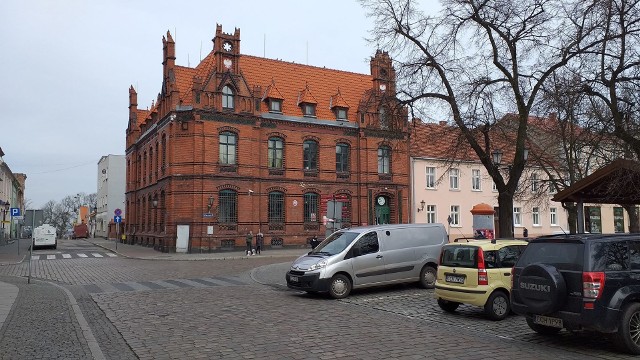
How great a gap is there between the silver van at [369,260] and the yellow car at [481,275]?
134 inches

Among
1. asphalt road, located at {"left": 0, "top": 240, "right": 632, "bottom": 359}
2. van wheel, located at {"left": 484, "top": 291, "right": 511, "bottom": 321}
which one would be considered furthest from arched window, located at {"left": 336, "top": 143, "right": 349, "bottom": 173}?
van wheel, located at {"left": 484, "top": 291, "right": 511, "bottom": 321}

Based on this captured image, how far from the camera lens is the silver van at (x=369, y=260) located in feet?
48.3

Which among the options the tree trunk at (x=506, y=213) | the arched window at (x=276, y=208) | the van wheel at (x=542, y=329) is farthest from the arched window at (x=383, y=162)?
the van wheel at (x=542, y=329)

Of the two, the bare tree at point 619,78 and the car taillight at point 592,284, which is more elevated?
the bare tree at point 619,78

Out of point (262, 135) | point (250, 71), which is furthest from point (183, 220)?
point (250, 71)

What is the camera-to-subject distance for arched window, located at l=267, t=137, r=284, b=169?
39.8m

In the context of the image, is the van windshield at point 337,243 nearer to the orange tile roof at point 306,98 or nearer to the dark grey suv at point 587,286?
the dark grey suv at point 587,286

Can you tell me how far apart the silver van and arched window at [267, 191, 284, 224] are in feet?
75.4

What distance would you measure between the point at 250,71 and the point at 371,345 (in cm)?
3617

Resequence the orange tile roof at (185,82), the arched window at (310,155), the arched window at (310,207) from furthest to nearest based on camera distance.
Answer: the arched window at (310,155), the arched window at (310,207), the orange tile roof at (185,82)

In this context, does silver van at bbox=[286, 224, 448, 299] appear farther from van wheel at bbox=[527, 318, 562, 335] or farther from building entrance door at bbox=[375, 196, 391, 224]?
building entrance door at bbox=[375, 196, 391, 224]

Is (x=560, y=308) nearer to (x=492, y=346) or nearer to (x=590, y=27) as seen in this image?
(x=492, y=346)

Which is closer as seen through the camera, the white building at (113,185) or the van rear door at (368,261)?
the van rear door at (368,261)

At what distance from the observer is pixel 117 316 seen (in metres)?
11.9
